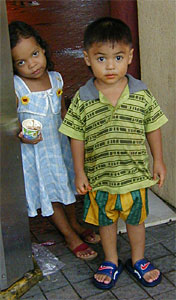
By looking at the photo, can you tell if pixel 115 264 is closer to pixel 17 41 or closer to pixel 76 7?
pixel 17 41

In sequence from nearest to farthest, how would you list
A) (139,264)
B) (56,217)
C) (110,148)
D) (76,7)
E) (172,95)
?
(110,148) → (139,264) → (56,217) → (172,95) → (76,7)

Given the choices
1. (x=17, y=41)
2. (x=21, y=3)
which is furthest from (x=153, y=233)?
(x=21, y=3)

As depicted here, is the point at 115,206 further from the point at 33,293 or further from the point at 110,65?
the point at 110,65

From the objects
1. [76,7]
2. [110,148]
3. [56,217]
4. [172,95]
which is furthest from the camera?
[76,7]

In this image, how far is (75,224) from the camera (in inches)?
150

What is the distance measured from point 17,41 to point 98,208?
1.15 meters

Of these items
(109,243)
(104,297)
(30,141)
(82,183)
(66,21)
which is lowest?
(104,297)

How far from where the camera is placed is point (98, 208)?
10.5 feet

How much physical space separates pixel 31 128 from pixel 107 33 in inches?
27.7

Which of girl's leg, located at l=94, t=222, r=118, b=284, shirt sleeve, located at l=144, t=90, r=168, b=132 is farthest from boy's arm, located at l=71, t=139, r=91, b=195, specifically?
shirt sleeve, located at l=144, t=90, r=168, b=132

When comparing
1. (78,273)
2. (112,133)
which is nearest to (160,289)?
(78,273)

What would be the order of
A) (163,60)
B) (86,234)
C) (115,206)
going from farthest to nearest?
1. (163,60)
2. (86,234)
3. (115,206)

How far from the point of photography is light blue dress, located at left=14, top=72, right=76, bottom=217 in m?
3.32

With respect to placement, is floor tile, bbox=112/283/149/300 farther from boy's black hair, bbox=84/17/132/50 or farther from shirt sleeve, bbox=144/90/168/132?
boy's black hair, bbox=84/17/132/50
